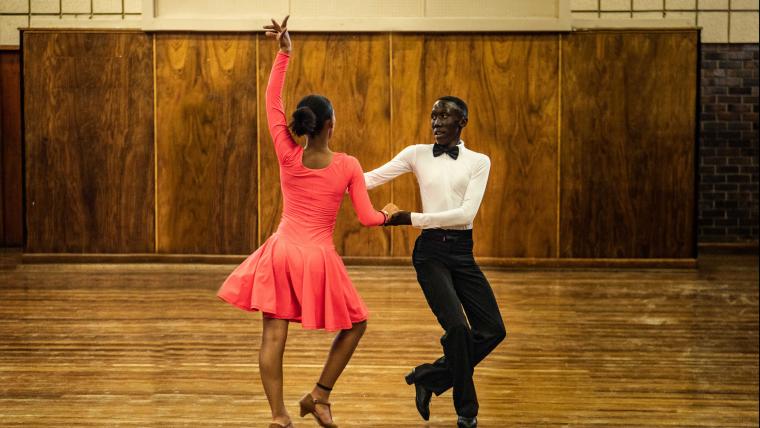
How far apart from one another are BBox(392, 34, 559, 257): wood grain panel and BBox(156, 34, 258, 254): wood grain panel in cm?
135

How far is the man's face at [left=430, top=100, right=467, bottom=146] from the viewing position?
3953 mm

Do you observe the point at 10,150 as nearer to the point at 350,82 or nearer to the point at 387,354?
the point at 350,82

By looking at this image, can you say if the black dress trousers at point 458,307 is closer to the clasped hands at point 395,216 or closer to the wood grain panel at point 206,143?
the clasped hands at point 395,216

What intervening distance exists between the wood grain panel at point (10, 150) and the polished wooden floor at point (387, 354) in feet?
6.49

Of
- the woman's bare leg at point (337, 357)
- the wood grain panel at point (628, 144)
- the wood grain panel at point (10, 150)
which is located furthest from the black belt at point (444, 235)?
the wood grain panel at point (10, 150)

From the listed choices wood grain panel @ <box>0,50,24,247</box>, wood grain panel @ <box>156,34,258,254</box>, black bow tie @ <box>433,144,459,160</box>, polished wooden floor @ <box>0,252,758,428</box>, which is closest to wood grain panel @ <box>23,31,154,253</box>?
wood grain panel @ <box>156,34,258,254</box>

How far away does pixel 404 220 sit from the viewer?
3834 mm

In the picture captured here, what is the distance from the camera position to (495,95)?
886cm

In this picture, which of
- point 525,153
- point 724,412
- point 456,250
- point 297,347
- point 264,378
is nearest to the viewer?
point 264,378

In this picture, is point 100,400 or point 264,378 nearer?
point 264,378

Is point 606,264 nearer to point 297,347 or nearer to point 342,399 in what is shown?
point 297,347

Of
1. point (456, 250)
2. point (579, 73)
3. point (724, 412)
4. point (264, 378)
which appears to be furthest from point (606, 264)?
point (264, 378)

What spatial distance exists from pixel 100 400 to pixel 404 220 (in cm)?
169

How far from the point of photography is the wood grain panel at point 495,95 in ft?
29.0
